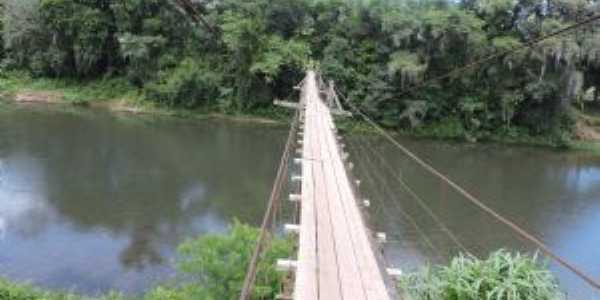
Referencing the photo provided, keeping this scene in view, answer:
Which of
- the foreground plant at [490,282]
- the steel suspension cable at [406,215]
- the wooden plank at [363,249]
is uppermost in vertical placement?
the wooden plank at [363,249]

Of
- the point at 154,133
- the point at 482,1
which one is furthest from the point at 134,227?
the point at 482,1

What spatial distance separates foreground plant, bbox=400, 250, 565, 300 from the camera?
11.3ft

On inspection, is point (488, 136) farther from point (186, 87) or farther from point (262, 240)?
point (262, 240)

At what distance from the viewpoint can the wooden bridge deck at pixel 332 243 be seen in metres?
2.26

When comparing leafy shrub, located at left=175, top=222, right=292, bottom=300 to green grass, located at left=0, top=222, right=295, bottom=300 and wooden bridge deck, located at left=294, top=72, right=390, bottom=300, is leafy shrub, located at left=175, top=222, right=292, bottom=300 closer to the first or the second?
green grass, located at left=0, top=222, right=295, bottom=300

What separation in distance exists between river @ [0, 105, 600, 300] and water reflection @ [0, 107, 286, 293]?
2 centimetres

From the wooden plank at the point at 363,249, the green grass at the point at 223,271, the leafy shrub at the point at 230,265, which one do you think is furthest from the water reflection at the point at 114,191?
the wooden plank at the point at 363,249

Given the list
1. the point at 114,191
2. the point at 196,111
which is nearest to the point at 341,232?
the point at 114,191

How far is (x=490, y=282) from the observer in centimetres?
350

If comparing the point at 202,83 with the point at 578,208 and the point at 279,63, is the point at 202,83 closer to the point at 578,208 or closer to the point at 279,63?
the point at 279,63

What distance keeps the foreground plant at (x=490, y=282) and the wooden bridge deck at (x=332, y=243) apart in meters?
0.67

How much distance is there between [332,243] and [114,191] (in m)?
7.13

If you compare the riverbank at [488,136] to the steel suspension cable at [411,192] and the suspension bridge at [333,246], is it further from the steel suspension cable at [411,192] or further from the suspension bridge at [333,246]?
the suspension bridge at [333,246]

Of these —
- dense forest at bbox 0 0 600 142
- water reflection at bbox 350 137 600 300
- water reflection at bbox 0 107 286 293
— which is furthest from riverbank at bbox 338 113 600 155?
water reflection at bbox 0 107 286 293
